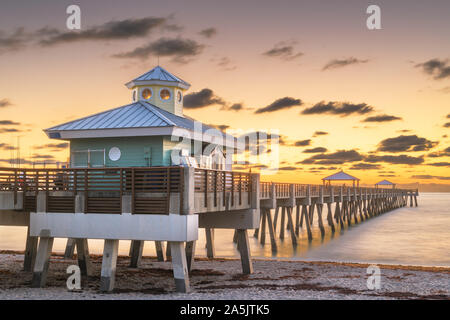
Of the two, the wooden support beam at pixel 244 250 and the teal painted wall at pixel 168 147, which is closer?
the teal painted wall at pixel 168 147

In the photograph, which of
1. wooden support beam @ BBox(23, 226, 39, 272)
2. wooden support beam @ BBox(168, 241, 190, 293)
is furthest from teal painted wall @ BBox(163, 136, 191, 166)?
wooden support beam @ BBox(23, 226, 39, 272)

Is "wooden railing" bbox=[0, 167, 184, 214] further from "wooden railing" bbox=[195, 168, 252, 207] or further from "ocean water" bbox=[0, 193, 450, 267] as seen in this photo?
"ocean water" bbox=[0, 193, 450, 267]

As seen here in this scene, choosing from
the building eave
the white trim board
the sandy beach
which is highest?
the building eave

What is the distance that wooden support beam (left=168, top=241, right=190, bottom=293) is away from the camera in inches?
611

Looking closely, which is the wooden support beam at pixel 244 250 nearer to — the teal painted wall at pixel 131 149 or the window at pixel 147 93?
the teal painted wall at pixel 131 149

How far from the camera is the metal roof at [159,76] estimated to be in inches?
980

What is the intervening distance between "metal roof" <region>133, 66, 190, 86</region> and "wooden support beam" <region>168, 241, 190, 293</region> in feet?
37.6

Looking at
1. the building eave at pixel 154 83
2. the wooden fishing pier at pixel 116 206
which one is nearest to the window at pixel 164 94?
the building eave at pixel 154 83

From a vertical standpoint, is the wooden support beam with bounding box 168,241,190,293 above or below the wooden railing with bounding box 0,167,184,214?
below

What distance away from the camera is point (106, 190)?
16281mm

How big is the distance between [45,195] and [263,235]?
24849 millimetres

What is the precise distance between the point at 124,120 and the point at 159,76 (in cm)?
504

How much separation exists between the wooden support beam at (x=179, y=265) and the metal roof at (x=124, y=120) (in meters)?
5.50

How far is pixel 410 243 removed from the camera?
44375 millimetres
